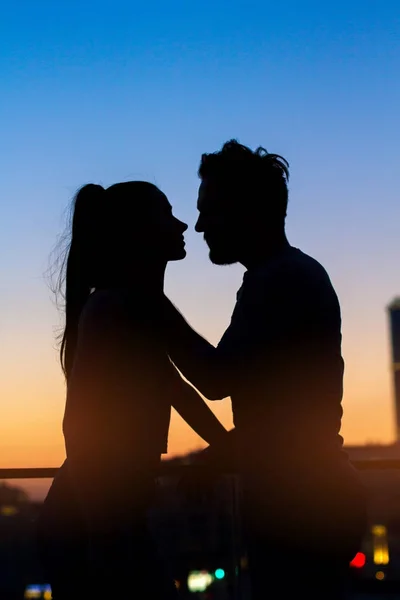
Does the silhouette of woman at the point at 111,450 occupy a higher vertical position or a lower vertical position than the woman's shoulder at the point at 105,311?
lower

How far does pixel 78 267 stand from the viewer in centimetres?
237

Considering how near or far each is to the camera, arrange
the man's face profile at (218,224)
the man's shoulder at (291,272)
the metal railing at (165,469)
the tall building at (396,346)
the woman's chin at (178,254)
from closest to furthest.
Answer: the man's shoulder at (291,272)
the woman's chin at (178,254)
the man's face profile at (218,224)
the metal railing at (165,469)
the tall building at (396,346)

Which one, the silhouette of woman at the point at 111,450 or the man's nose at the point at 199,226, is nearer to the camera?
the silhouette of woman at the point at 111,450

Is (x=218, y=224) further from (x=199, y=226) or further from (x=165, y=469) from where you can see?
(x=165, y=469)

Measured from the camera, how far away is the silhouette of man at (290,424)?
2.17 meters

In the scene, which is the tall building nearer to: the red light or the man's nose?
the man's nose

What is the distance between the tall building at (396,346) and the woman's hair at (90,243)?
168 meters

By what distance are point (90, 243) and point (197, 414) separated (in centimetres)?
78

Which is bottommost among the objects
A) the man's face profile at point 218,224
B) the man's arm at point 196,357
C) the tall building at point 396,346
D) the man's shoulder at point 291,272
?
the man's arm at point 196,357

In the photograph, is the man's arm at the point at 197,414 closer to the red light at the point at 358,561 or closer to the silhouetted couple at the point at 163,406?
the silhouetted couple at the point at 163,406

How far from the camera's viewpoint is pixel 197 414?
9.17 ft

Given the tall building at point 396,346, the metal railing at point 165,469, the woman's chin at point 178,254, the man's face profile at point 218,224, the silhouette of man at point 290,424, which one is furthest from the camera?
the tall building at point 396,346

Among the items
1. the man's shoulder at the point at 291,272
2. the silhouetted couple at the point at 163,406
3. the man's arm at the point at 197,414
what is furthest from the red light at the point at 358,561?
the man's shoulder at the point at 291,272

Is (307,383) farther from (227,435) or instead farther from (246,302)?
(227,435)
